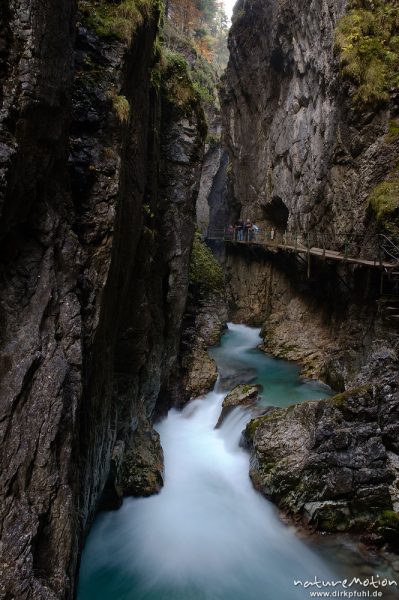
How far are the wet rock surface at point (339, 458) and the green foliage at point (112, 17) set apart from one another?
884 cm

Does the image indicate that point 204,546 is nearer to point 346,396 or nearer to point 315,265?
point 346,396

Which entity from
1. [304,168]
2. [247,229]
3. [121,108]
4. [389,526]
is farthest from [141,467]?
[247,229]

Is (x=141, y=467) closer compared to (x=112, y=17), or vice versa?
(x=112, y=17)

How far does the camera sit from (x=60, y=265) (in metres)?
5.52

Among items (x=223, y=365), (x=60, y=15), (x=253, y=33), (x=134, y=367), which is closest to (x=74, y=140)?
(x=60, y=15)

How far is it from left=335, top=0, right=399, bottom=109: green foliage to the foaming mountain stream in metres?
12.0

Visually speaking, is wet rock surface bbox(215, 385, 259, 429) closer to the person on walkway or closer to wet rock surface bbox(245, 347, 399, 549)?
wet rock surface bbox(245, 347, 399, 549)

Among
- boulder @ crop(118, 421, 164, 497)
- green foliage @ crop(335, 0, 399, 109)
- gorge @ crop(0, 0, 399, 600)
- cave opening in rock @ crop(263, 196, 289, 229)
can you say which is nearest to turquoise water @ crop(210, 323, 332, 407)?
gorge @ crop(0, 0, 399, 600)

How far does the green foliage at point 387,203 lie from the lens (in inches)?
487

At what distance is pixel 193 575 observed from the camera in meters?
7.75

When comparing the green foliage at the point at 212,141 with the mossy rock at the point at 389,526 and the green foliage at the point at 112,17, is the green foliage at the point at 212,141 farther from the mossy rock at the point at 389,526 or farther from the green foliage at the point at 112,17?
the mossy rock at the point at 389,526

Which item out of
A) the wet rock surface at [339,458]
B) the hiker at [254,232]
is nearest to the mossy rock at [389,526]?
the wet rock surface at [339,458]

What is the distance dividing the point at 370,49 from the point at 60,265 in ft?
46.9

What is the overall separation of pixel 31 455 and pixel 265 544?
622cm
